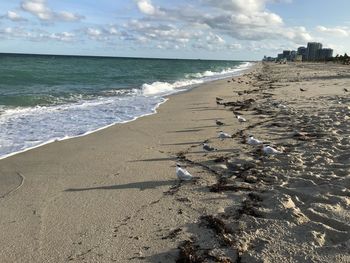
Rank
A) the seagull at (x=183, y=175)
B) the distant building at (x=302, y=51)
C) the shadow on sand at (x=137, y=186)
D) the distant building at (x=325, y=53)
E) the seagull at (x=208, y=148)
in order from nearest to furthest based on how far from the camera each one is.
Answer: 1. the shadow on sand at (x=137, y=186)
2. the seagull at (x=183, y=175)
3. the seagull at (x=208, y=148)
4. the distant building at (x=325, y=53)
5. the distant building at (x=302, y=51)

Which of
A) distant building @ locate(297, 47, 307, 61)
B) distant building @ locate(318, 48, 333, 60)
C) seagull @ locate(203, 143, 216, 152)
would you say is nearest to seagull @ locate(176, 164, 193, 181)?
seagull @ locate(203, 143, 216, 152)

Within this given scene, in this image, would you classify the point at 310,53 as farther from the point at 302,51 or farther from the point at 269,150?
the point at 269,150

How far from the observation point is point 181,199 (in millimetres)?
5027

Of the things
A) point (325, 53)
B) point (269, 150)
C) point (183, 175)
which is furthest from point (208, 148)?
point (325, 53)

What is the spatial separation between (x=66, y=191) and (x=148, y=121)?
5.79m

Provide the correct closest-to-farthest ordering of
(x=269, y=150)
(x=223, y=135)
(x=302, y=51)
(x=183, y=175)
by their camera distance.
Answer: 1. (x=183, y=175)
2. (x=269, y=150)
3. (x=223, y=135)
4. (x=302, y=51)

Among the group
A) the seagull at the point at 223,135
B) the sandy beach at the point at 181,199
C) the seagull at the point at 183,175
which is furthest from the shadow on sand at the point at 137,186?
the seagull at the point at 223,135

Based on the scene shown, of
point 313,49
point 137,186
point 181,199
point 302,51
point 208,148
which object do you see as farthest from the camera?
point 302,51

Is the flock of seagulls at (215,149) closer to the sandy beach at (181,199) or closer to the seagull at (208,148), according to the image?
the seagull at (208,148)

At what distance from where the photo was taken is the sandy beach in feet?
12.6

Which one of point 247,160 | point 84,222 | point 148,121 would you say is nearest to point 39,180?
point 84,222

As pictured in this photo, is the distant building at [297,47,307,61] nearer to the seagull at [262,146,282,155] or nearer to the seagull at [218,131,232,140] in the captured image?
the seagull at [218,131,232,140]

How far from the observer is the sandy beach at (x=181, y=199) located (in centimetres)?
383

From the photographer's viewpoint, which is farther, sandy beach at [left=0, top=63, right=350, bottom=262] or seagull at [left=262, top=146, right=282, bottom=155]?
seagull at [left=262, top=146, right=282, bottom=155]
